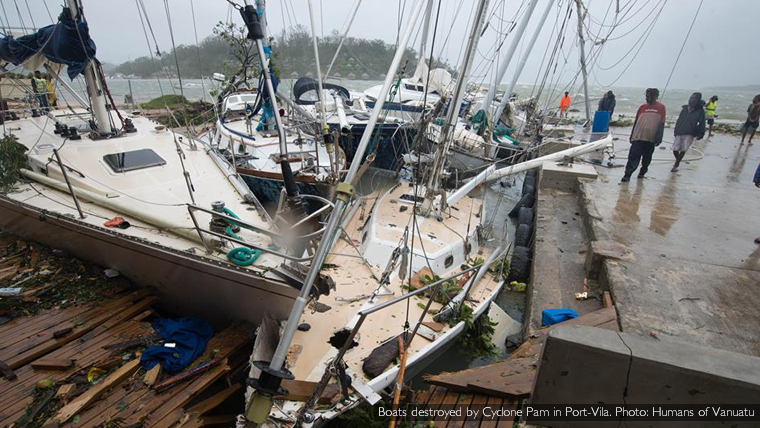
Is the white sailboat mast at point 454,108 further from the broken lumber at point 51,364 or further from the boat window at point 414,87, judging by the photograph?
the boat window at point 414,87

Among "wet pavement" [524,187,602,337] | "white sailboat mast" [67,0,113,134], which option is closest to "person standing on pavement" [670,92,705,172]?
"wet pavement" [524,187,602,337]

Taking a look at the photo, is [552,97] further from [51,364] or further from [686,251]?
[51,364]

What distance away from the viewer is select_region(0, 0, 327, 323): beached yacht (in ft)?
14.1

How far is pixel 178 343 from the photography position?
172 inches

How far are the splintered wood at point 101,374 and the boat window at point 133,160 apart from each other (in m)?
2.26

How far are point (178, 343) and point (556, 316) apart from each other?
454 centimetres

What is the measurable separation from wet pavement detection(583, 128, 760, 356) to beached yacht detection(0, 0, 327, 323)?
3.91 meters

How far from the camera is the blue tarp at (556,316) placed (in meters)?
4.33

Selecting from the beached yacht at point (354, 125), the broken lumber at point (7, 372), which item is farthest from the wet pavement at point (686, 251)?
the broken lumber at point (7, 372)

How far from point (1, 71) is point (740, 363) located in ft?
35.9

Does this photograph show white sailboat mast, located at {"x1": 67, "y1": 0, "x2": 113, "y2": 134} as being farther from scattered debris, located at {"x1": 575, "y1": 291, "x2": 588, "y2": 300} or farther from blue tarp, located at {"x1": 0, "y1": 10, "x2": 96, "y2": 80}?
scattered debris, located at {"x1": 575, "y1": 291, "x2": 588, "y2": 300}

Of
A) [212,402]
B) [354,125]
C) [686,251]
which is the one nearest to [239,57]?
[354,125]

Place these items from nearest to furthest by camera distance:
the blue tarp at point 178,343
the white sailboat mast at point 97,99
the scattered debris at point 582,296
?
the blue tarp at point 178,343 → the scattered debris at point 582,296 → the white sailboat mast at point 97,99

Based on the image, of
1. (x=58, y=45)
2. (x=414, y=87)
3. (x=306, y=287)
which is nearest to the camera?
(x=306, y=287)
